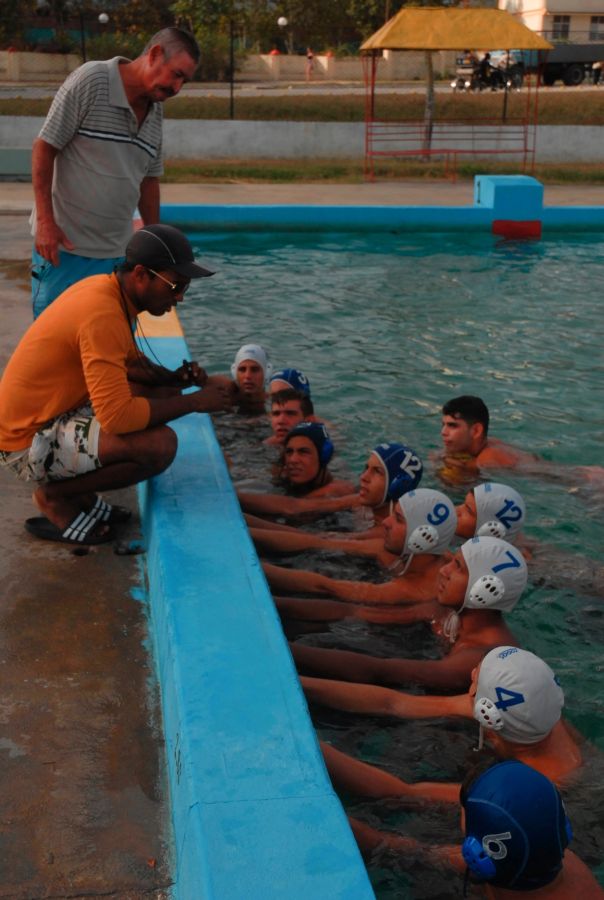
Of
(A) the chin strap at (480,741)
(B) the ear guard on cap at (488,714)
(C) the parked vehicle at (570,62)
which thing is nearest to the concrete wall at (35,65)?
(C) the parked vehicle at (570,62)

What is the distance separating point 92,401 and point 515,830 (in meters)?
Answer: 2.72

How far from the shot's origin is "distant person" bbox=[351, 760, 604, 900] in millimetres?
3305

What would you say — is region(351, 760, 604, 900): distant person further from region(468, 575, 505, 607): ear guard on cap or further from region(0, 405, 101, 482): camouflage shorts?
region(0, 405, 101, 482): camouflage shorts

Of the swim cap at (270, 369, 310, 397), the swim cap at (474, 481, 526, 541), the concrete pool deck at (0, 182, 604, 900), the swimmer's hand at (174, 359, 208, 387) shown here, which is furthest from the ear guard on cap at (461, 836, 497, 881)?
the swim cap at (270, 369, 310, 397)

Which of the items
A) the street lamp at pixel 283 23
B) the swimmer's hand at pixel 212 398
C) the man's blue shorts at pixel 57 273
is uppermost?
the street lamp at pixel 283 23

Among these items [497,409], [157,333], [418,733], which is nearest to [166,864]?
[418,733]

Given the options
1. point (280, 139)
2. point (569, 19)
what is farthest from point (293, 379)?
point (569, 19)

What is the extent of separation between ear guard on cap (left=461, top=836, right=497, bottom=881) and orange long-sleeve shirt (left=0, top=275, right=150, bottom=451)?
2.57 metres

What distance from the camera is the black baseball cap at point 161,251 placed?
16.5 feet

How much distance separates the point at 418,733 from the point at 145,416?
1.92 metres

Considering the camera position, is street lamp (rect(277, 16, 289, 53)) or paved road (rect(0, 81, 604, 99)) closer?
paved road (rect(0, 81, 604, 99))

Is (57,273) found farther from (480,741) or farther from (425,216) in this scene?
(425,216)

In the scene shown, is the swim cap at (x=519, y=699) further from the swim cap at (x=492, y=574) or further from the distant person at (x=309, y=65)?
the distant person at (x=309, y=65)

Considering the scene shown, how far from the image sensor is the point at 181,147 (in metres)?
26.5
